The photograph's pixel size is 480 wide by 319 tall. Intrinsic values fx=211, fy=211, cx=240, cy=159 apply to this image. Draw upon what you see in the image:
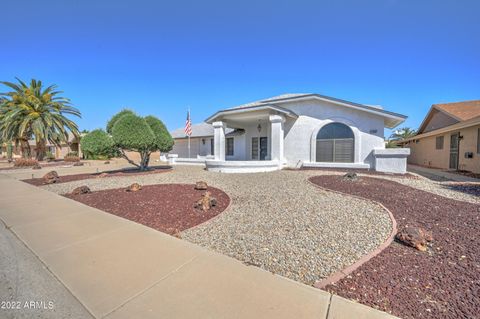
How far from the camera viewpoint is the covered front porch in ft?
41.8

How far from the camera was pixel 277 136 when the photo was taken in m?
13.8

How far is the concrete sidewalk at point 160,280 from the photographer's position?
7.39 feet

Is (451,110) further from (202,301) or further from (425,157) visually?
(202,301)

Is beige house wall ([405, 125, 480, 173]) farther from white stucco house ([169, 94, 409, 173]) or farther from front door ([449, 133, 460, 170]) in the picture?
white stucco house ([169, 94, 409, 173])

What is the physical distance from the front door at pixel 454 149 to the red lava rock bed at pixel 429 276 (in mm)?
13134

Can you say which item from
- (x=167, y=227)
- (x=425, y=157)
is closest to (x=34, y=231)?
(x=167, y=227)

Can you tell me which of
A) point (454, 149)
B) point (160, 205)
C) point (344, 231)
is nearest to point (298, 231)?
point (344, 231)

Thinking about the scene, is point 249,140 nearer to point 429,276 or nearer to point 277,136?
point 277,136

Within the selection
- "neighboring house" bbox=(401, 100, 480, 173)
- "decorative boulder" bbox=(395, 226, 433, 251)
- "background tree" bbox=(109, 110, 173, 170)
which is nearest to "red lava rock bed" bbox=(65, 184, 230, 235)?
"decorative boulder" bbox=(395, 226, 433, 251)

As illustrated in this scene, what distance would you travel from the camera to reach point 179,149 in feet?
87.6

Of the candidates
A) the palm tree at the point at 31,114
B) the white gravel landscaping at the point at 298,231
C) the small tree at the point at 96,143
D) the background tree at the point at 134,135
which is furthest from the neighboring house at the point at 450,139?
the palm tree at the point at 31,114

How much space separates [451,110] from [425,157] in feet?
14.1

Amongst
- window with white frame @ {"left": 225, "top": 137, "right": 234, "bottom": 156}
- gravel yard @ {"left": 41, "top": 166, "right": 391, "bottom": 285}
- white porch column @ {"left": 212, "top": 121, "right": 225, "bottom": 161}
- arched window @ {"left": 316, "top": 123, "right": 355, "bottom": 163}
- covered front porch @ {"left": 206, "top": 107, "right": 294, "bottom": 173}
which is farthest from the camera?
window with white frame @ {"left": 225, "top": 137, "right": 234, "bottom": 156}

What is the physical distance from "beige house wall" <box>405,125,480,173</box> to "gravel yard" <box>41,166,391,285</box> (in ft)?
39.9
